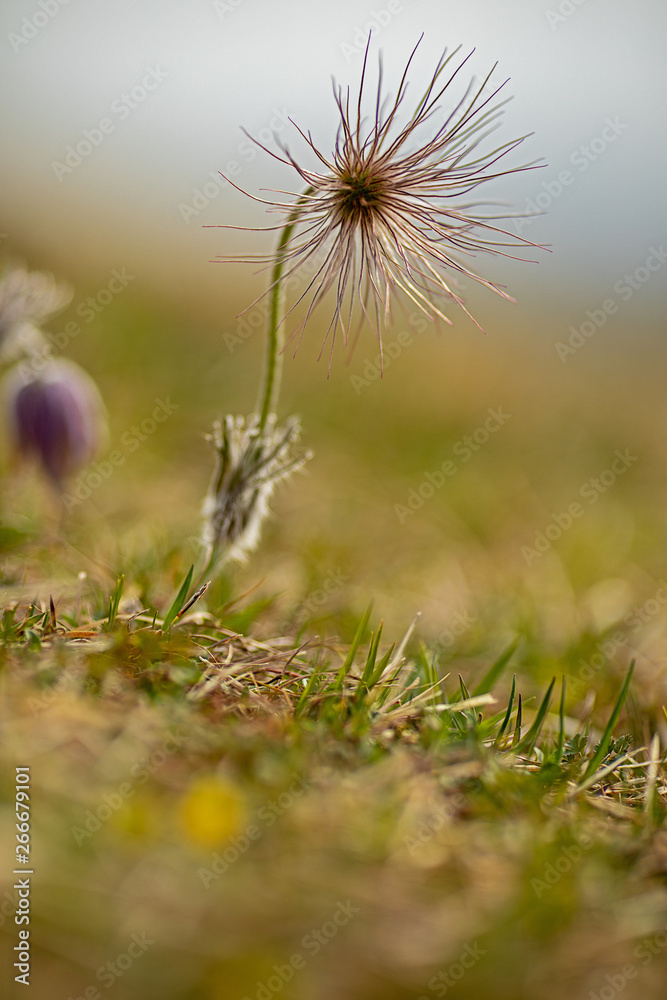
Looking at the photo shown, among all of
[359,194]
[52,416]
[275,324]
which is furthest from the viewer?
[52,416]

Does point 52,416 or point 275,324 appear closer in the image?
point 275,324

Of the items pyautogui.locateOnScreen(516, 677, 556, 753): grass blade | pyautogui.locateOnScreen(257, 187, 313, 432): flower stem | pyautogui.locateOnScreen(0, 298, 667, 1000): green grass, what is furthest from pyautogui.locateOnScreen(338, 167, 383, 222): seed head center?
pyautogui.locateOnScreen(516, 677, 556, 753): grass blade

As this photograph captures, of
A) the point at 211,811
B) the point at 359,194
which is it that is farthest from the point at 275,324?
the point at 211,811

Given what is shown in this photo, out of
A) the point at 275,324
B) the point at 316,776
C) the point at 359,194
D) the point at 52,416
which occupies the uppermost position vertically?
the point at 359,194

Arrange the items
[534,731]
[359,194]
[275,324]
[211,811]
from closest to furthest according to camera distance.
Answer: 1. [211,811]
2. [534,731]
3. [359,194]
4. [275,324]

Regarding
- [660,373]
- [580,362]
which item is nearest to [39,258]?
[580,362]

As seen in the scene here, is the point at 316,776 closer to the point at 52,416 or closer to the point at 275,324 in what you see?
the point at 275,324

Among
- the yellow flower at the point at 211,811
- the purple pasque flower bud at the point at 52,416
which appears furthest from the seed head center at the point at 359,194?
the yellow flower at the point at 211,811
